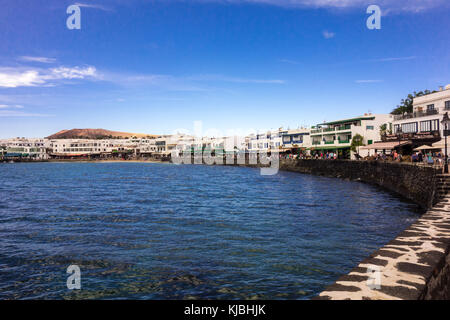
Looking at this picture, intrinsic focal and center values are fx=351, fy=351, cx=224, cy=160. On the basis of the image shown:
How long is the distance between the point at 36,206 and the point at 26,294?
18.1 m

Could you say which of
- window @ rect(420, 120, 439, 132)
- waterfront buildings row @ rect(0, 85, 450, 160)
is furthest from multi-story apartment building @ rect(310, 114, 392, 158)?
window @ rect(420, 120, 439, 132)

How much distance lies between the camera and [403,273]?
6.04 meters

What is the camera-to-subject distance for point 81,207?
24.0 meters

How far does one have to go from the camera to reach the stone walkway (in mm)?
5246

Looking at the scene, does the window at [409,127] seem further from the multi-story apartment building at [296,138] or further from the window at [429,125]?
the multi-story apartment building at [296,138]

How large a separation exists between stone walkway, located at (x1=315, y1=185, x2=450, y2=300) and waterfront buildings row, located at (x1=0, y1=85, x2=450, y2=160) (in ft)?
119

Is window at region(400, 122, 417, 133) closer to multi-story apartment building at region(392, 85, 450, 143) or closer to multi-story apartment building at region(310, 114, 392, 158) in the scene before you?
multi-story apartment building at region(392, 85, 450, 143)

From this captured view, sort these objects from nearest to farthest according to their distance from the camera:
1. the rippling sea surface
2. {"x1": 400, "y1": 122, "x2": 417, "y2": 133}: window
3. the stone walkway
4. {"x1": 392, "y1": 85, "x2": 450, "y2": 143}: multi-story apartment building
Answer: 1. the stone walkway
2. the rippling sea surface
3. {"x1": 392, "y1": 85, "x2": 450, "y2": 143}: multi-story apartment building
4. {"x1": 400, "y1": 122, "x2": 417, "y2": 133}: window

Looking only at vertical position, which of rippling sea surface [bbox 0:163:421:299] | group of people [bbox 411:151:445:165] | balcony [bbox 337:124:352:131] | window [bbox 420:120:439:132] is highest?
balcony [bbox 337:124:352:131]

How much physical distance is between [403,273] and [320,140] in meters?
79.2

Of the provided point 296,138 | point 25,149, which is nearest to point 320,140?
point 296,138

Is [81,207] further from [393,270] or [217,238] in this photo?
[393,270]

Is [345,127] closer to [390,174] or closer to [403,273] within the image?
[390,174]
